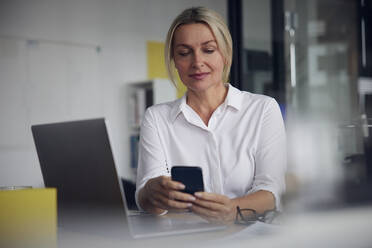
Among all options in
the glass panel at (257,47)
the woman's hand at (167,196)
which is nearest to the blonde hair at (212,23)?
the woman's hand at (167,196)

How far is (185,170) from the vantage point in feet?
3.30

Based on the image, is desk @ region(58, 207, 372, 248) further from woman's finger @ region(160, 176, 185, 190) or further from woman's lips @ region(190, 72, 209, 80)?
woman's lips @ region(190, 72, 209, 80)

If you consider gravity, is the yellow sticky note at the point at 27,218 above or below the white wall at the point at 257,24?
below

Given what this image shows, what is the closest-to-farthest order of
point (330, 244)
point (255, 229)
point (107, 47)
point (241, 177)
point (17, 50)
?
1. point (330, 244)
2. point (255, 229)
3. point (241, 177)
4. point (17, 50)
5. point (107, 47)

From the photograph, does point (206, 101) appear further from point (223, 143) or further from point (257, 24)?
point (257, 24)

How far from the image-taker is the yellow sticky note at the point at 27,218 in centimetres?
70

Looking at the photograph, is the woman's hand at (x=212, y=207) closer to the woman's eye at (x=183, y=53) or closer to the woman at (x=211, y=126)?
the woman at (x=211, y=126)

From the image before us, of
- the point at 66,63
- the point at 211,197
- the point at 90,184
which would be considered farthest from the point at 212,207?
the point at 66,63

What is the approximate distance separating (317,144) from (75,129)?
55cm

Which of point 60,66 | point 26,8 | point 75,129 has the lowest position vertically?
point 75,129

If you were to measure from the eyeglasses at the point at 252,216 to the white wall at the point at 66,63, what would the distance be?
286 centimetres

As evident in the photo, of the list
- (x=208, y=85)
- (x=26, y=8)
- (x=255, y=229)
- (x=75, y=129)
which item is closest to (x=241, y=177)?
(x=208, y=85)

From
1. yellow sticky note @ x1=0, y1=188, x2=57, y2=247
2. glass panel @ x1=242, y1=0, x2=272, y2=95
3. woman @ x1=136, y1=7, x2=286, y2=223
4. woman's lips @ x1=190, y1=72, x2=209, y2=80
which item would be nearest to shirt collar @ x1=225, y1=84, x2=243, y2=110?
woman @ x1=136, y1=7, x2=286, y2=223

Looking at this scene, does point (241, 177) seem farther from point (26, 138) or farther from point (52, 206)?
point (26, 138)
